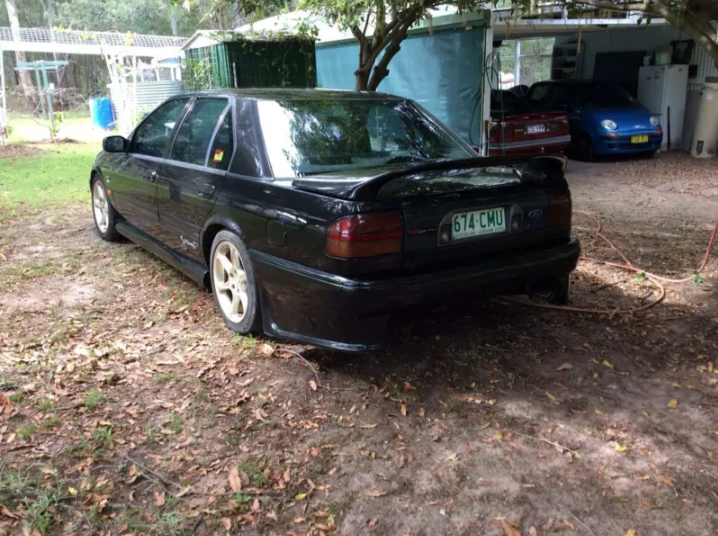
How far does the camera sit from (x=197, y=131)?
4363mm

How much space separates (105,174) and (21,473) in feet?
12.3

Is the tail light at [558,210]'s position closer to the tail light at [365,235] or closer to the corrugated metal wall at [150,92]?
the tail light at [365,235]

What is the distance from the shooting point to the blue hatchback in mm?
12086

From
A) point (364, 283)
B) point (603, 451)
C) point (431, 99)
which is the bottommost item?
point (603, 451)

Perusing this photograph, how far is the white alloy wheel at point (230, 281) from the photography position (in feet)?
12.6

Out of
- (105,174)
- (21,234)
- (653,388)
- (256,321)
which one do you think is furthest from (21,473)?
(21,234)

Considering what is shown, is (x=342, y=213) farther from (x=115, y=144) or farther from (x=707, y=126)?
(x=707, y=126)

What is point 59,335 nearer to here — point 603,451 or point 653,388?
point 603,451

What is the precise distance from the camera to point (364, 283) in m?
3.00


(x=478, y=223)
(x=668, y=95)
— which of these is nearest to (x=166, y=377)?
(x=478, y=223)

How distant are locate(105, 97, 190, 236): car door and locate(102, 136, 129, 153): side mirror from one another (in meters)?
0.06

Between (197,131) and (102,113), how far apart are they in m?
18.2

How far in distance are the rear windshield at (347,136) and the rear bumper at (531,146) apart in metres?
6.09

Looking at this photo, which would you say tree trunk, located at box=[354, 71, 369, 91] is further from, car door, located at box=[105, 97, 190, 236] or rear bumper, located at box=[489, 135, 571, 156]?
car door, located at box=[105, 97, 190, 236]
